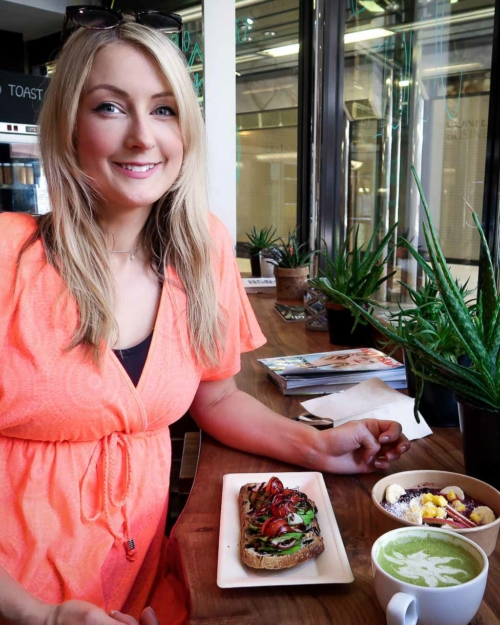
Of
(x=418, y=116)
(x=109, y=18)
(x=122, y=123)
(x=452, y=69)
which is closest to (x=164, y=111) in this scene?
(x=122, y=123)

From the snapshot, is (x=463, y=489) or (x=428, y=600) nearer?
(x=428, y=600)

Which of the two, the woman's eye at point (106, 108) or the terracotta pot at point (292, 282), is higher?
the woman's eye at point (106, 108)

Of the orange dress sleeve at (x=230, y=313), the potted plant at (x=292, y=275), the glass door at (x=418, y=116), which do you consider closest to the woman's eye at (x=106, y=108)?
the orange dress sleeve at (x=230, y=313)

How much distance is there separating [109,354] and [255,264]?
279 centimetres

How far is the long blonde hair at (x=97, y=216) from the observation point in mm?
1206

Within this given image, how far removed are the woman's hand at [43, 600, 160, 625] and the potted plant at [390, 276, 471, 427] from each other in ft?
2.21

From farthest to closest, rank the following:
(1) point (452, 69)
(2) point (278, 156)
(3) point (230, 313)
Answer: (2) point (278, 156) < (1) point (452, 69) < (3) point (230, 313)

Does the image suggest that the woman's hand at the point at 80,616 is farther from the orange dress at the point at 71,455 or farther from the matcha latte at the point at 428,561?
the matcha latte at the point at 428,561

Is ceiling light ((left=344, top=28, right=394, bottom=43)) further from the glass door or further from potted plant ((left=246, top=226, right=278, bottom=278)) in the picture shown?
potted plant ((left=246, top=226, right=278, bottom=278))

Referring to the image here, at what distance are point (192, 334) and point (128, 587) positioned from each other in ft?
1.69

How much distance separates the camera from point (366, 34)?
10.1ft

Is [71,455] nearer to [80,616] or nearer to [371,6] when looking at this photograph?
[80,616]

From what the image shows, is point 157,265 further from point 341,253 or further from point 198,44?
point 198,44

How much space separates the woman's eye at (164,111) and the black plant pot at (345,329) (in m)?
1.00
